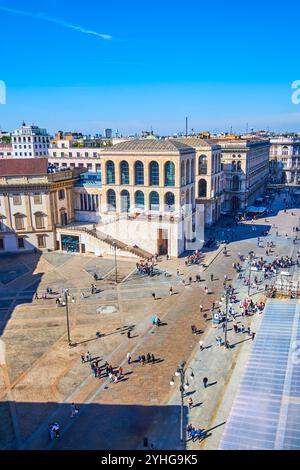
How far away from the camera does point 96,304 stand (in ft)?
140

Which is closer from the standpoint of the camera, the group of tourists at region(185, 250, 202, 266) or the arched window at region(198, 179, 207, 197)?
the group of tourists at region(185, 250, 202, 266)

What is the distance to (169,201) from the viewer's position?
60719mm

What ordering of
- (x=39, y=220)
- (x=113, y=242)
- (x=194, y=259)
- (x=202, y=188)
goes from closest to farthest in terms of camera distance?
(x=194, y=259) → (x=113, y=242) → (x=39, y=220) → (x=202, y=188)

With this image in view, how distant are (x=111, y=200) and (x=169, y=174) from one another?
11179 millimetres

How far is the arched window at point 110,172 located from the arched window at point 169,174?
900cm

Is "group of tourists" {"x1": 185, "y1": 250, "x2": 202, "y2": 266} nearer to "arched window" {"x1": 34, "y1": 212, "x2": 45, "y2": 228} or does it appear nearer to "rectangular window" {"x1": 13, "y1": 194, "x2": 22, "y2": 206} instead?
"arched window" {"x1": 34, "y1": 212, "x2": 45, "y2": 228}

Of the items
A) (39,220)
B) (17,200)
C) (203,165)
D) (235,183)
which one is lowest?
(39,220)

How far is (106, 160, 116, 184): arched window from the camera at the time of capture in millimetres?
63250

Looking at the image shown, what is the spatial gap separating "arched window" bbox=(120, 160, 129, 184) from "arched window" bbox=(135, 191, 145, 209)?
8.84ft

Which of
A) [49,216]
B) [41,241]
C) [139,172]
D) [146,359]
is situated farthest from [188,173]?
[146,359]

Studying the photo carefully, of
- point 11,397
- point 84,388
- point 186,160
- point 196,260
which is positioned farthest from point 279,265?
point 11,397

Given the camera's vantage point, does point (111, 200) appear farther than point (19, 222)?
Yes

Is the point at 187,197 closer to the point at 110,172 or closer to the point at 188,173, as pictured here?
the point at 188,173

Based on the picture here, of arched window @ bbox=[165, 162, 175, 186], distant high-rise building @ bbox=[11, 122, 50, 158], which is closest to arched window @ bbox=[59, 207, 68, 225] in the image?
arched window @ bbox=[165, 162, 175, 186]
